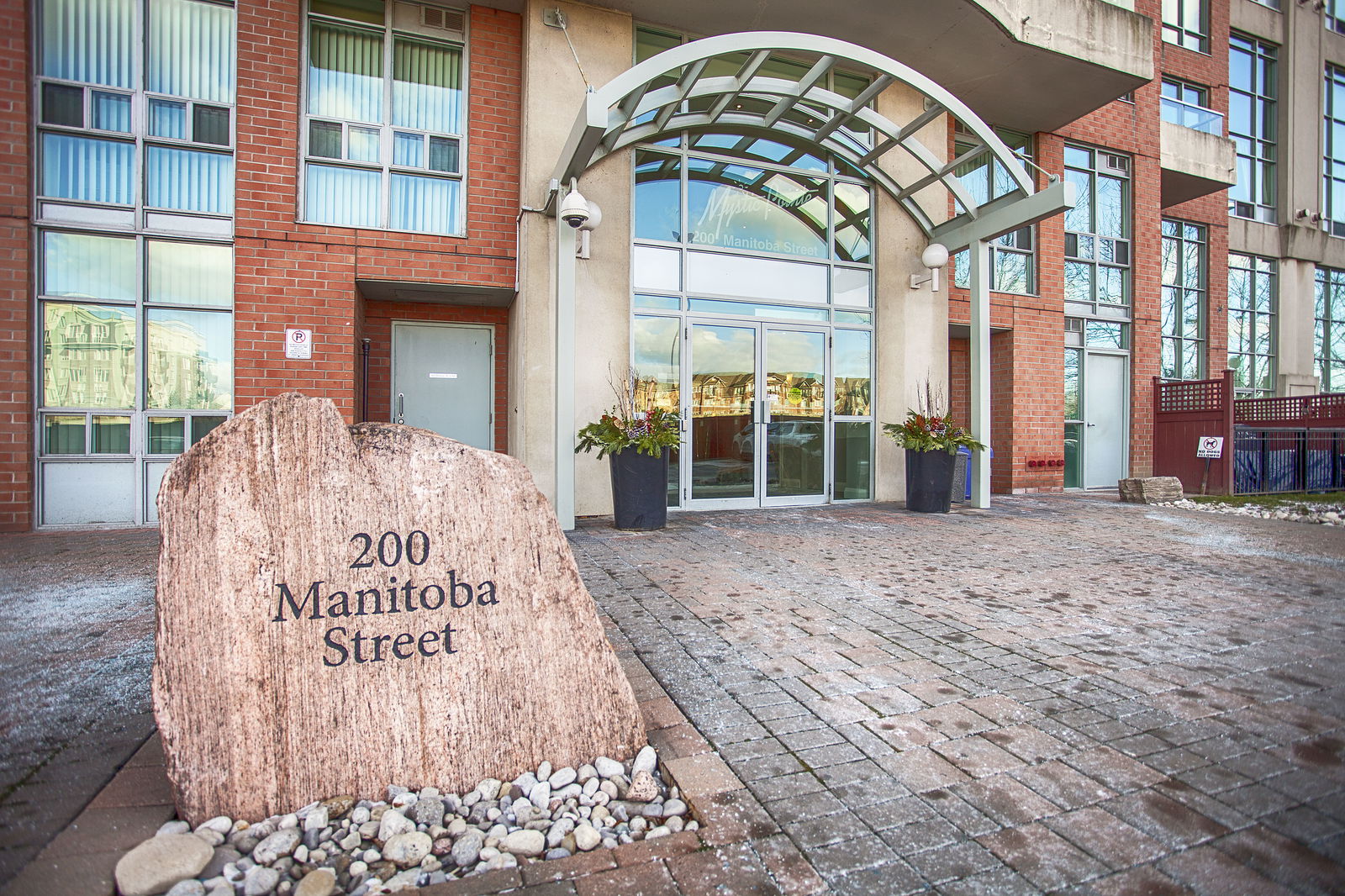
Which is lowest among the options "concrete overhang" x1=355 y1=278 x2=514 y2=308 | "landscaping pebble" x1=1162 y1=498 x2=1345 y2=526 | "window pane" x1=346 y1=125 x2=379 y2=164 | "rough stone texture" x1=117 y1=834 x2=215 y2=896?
"rough stone texture" x1=117 y1=834 x2=215 y2=896

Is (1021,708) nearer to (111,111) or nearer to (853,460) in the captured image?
(853,460)

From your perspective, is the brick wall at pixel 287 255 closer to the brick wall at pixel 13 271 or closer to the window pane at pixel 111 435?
the window pane at pixel 111 435

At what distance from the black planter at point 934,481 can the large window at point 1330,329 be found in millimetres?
13983

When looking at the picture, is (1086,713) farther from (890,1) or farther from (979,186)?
(979,186)

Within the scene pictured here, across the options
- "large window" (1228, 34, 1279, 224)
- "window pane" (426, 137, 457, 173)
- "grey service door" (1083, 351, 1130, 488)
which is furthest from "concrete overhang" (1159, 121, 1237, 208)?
"window pane" (426, 137, 457, 173)

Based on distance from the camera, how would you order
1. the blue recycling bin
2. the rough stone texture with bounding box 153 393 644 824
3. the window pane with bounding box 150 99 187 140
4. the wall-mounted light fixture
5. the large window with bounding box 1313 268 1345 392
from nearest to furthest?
1. the rough stone texture with bounding box 153 393 644 824
2. the window pane with bounding box 150 99 187 140
3. the wall-mounted light fixture
4. the blue recycling bin
5. the large window with bounding box 1313 268 1345 392

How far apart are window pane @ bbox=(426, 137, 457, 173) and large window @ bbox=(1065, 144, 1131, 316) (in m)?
9.46

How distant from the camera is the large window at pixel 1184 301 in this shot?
12688 millimetres

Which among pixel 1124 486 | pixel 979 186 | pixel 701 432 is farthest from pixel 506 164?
pixel 1124 486

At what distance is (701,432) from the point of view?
790 cm

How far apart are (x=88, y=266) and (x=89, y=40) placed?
2.27 metres

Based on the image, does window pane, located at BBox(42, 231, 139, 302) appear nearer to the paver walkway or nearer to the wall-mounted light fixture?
the paver walkway

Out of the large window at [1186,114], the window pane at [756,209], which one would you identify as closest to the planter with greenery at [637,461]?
the window pane at [756,209]

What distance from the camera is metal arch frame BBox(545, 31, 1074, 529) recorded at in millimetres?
5980
